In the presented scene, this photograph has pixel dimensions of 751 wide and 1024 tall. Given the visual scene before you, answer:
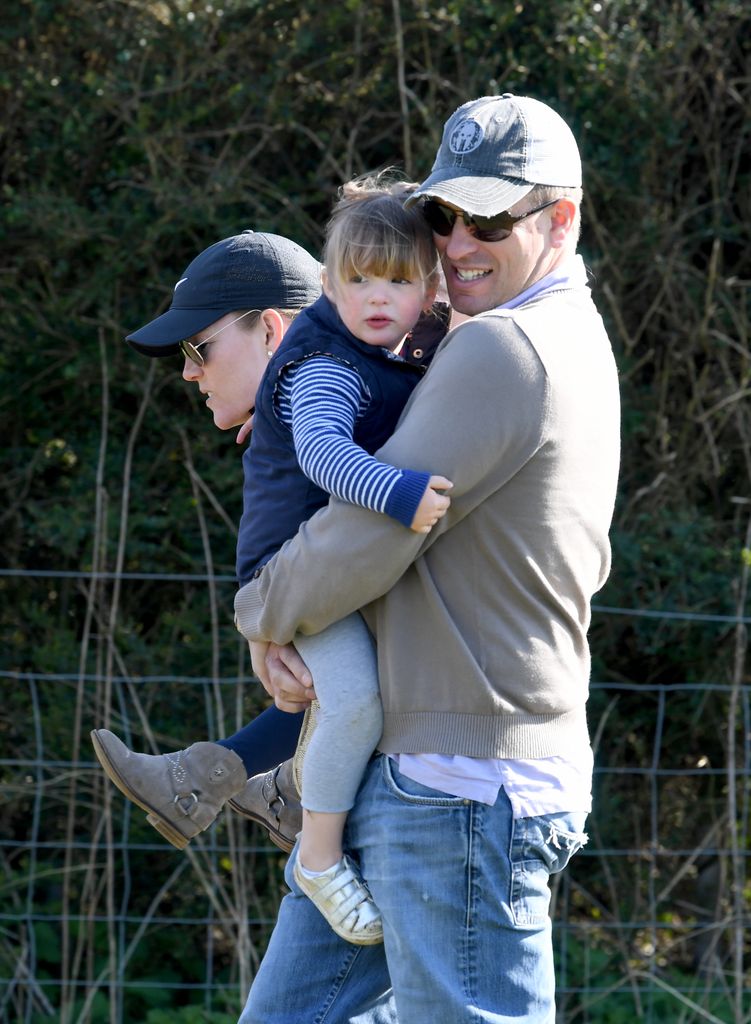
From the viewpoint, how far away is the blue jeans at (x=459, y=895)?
1.92 metres

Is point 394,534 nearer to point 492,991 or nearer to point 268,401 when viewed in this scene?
point 268,401

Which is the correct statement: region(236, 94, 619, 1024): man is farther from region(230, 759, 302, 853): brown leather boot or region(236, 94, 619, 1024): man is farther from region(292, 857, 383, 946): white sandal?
region(230, 759, 302, 853): brown leather boot

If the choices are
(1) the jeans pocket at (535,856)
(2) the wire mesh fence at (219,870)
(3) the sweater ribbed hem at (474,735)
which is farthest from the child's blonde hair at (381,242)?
(2) the wire mesh fence at (219,870)

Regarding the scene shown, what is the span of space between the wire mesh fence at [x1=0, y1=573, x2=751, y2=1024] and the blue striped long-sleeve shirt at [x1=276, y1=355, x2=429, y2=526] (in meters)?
2.37

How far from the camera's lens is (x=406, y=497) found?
1.83m

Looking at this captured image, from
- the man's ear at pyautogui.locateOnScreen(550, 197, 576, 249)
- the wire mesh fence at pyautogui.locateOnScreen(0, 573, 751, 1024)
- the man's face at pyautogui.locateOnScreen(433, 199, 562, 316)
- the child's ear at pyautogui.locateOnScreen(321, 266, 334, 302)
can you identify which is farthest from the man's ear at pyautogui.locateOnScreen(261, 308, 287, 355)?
the wire mesh fence at pyautogui.locateOnScreen(0, 573, 751, 1024)

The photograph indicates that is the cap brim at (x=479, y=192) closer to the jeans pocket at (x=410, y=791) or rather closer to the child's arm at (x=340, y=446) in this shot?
the child's arm at (x=340, y=446)

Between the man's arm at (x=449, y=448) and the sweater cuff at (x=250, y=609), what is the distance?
0.14 metres

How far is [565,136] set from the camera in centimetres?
206

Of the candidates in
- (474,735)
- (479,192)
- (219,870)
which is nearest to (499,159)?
(479,192)

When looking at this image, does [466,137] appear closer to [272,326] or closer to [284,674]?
[272,326]

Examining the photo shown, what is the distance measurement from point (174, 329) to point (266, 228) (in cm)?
246

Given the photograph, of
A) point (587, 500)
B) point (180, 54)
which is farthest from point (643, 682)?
point (587, 500)

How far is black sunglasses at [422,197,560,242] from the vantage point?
6.57 ft
